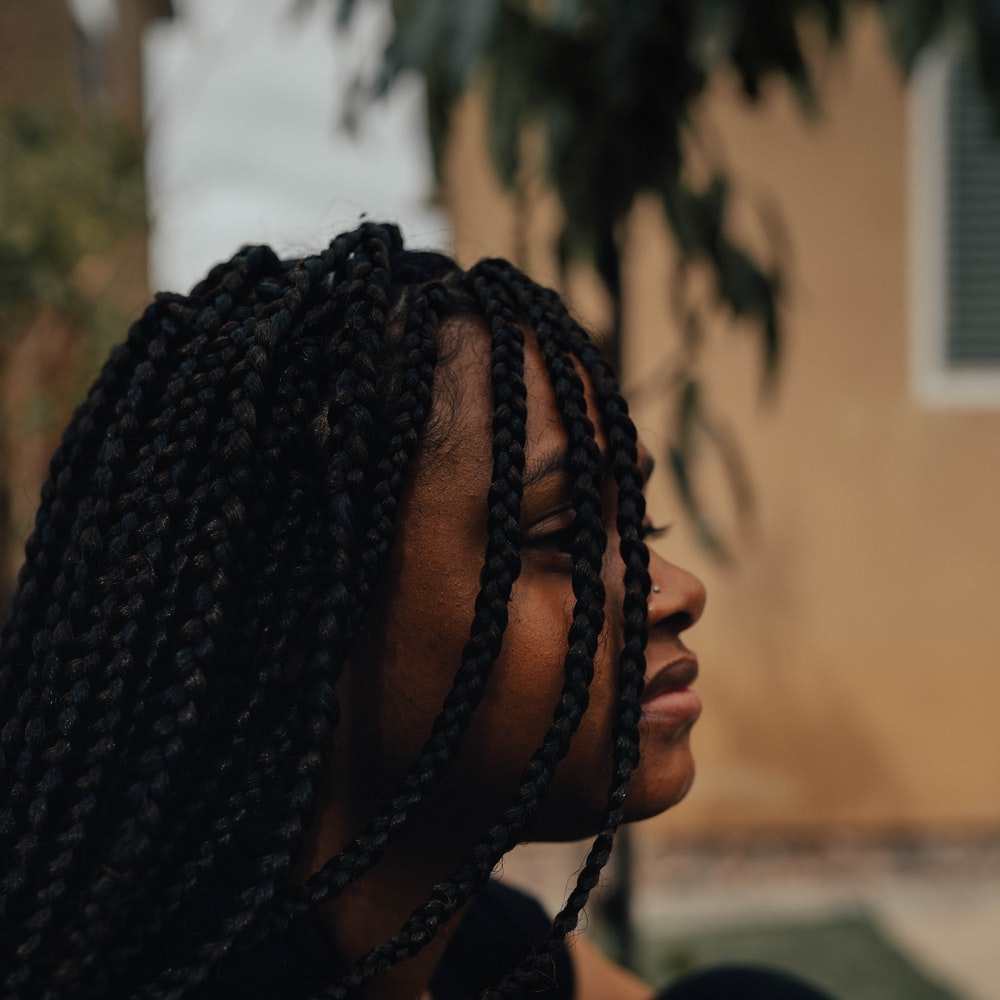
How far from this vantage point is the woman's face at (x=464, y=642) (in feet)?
3.45

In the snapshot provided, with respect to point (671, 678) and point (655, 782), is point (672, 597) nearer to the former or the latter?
point (671, 678)

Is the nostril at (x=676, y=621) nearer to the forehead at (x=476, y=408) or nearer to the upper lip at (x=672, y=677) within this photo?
the upper lip at (x=672, y=677)

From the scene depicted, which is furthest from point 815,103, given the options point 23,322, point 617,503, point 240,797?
point 23,322

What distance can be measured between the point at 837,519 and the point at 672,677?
3.31m

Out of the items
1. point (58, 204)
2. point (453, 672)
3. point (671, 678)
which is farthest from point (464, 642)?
point (58, 204)

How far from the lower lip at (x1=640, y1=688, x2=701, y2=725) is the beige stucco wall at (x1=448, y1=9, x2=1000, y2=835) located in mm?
3037

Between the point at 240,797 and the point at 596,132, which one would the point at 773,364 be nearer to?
the point at 596,132

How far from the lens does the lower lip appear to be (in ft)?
3.77

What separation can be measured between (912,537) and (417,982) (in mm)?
3545

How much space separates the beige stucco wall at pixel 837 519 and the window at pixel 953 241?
8cm

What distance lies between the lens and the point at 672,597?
1.14 meters

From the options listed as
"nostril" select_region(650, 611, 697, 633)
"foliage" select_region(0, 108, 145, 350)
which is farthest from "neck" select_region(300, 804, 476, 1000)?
"foliage" select_region(0, 108, 145, 350)

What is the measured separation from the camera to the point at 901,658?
14.1 ft

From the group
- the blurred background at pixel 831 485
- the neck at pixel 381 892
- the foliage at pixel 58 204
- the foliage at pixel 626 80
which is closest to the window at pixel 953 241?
the blurred background at pixel 831 485
